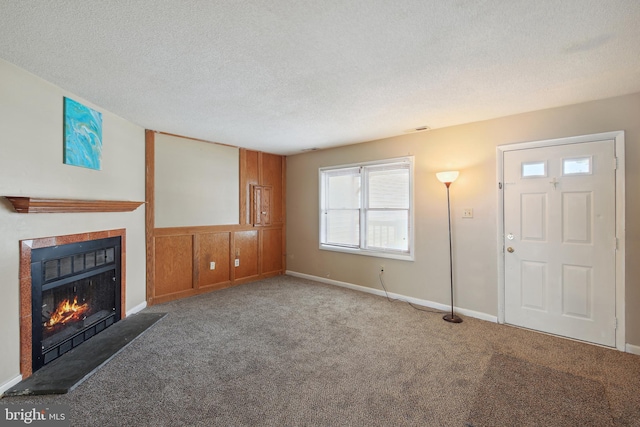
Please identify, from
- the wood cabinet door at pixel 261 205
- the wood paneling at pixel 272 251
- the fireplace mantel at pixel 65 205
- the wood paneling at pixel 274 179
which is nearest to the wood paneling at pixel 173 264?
the fireplace mantel at pixel 65 205

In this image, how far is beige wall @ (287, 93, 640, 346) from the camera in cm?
266

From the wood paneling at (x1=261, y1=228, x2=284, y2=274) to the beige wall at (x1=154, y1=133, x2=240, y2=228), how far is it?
76 centimetres

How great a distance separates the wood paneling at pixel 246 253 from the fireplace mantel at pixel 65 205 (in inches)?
72.8

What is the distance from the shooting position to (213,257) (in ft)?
15.3

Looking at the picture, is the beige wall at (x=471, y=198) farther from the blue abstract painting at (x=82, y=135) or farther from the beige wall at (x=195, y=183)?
the blue abstract painting at (x=82, y=135)

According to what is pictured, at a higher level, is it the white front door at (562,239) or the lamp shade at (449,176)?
A: the lamp shade at (449,176)

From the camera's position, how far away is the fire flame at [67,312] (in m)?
2.58

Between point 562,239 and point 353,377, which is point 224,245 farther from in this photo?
point 562,239

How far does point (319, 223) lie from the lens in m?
5.25

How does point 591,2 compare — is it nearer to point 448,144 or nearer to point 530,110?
point 530,110

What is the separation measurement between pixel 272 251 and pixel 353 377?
359 centimetres

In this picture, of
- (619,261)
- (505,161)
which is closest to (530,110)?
(505,161)

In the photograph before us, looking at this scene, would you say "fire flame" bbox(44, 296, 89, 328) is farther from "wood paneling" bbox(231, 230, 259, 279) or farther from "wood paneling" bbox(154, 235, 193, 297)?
"wood paneling" bbox(231, 230, 259, 279)

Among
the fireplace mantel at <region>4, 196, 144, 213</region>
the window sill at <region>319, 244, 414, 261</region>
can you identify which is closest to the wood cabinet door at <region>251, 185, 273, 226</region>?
the window sill at <region>319, 244, 414, 261</region>
